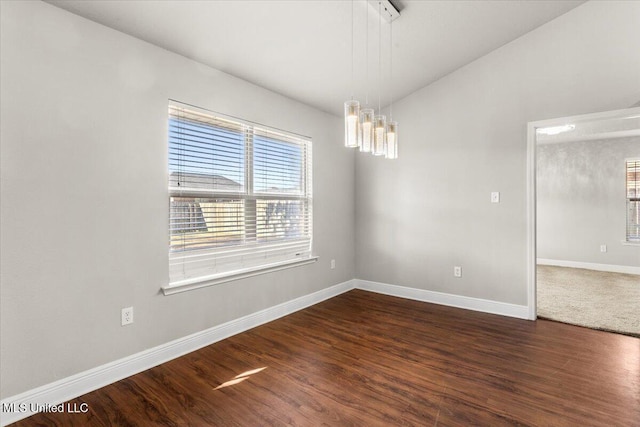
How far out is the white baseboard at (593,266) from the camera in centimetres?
548

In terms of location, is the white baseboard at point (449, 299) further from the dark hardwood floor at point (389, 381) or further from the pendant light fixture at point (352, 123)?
the pendant light fixture at point (352, 123)

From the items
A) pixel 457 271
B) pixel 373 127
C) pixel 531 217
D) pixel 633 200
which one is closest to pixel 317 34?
pixel 373 127

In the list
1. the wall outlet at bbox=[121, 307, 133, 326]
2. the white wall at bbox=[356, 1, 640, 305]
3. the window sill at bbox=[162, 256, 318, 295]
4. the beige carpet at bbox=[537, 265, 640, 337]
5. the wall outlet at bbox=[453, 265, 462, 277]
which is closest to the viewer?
the wall outlet at bbox=[121, 307, 133, 326]

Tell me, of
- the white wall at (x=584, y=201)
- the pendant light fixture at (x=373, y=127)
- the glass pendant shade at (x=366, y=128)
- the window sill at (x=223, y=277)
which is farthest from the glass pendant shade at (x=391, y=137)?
the white wall at (x=584, y=201)

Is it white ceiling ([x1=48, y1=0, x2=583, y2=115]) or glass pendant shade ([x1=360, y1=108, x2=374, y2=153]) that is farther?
white ceiling ([x1=48, y1=0, x2=583, y2=115])

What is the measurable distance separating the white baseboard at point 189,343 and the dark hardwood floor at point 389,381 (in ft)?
0.24

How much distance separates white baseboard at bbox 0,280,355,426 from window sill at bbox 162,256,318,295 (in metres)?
0.40

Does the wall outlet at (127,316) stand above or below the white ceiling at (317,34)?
below

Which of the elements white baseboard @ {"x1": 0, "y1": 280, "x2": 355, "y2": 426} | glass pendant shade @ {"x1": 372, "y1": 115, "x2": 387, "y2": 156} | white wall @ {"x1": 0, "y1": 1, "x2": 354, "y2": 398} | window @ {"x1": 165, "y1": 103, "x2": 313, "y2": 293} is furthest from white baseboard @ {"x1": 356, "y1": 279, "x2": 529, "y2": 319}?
glass pendant shade @ {"x1": 372, "y1": 115, "x2": 387, "y2": 156}

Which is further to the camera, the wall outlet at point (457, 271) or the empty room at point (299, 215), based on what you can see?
the wall outlet at point (457, 271)

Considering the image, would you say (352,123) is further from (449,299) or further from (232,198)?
(449,299)

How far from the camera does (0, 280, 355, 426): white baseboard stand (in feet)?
5.90

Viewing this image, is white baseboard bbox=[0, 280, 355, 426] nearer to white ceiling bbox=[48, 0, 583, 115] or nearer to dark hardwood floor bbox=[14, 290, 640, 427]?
dark hardwood floor bbox=[14, 290, 640, 427]

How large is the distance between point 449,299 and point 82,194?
3.75 metres
